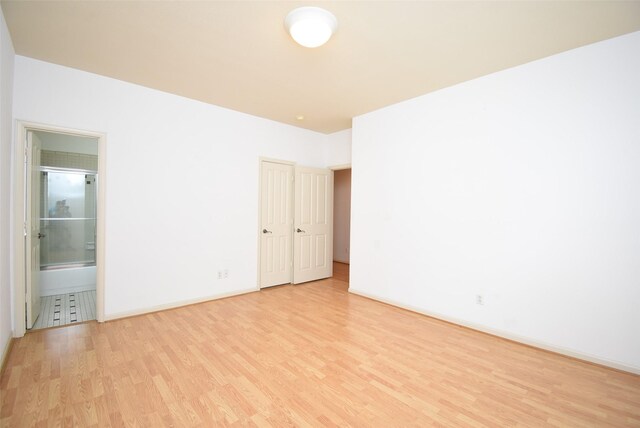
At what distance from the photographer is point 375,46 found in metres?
2.51

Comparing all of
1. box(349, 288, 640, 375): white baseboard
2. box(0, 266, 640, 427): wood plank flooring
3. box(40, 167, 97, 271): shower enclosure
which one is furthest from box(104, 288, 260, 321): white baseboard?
box(349, 288, 640, 375): white baseboard

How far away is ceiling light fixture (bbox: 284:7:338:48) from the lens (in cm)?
204

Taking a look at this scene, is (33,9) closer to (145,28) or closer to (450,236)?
(145,28)

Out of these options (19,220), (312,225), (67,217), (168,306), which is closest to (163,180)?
(19,220)

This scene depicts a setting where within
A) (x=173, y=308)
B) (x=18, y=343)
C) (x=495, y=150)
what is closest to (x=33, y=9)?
(x=18, y=343)

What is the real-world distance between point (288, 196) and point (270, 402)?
345 cm

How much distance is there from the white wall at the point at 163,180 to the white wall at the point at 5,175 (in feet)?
1.09

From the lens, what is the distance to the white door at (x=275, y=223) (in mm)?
4633

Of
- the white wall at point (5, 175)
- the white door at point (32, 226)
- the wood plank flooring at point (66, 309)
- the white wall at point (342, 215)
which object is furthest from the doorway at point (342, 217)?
the white wall at point (5, 175)

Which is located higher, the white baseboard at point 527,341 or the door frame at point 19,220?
the door frame at point 19,220

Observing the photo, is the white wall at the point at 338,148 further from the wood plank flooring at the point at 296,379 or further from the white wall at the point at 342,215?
the wood plank flooring at the point at 296,379

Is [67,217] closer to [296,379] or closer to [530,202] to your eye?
[296,379]

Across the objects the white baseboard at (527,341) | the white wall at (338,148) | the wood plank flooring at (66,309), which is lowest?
the wood plank flooring at (66,309)

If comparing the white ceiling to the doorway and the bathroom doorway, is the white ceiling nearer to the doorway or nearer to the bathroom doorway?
the bathroom doorway
